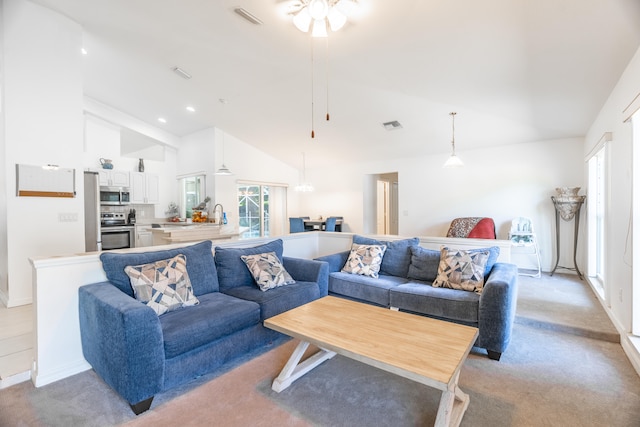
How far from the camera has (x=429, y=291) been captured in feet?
9.04

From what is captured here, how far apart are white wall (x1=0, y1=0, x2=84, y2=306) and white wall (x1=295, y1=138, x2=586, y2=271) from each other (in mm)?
5470

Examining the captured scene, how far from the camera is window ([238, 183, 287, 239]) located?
7.53 metres

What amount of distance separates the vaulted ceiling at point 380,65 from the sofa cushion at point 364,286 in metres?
2.40

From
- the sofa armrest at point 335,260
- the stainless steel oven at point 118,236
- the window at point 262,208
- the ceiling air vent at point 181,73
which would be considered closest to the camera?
the sofa armrest at point 335,260

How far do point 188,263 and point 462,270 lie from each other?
2.54m

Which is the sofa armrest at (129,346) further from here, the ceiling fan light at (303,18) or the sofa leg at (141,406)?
the ceiling fan light at (303,18)

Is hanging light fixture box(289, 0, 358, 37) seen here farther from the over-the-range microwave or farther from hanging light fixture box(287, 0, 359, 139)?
the over-the-range microwave

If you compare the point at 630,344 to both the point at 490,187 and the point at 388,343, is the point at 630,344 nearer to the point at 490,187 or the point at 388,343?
the point at 388,343

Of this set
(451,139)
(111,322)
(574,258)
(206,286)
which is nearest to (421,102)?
(451,139)

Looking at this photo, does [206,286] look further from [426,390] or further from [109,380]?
[426,390]

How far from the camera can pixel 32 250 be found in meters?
3.31

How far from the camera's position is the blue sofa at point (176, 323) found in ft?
5.61

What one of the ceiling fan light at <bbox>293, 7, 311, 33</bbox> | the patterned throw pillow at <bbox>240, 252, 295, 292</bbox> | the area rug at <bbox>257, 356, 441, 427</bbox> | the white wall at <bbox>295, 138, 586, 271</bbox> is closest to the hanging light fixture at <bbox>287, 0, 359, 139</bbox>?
the ceiling fan light at <bbox>293, 7, 311, 33</bbox>

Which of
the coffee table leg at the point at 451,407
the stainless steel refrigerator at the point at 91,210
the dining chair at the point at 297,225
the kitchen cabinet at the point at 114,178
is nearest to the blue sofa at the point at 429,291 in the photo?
the coffee table leg at the point at 451,407
